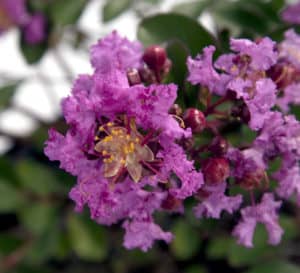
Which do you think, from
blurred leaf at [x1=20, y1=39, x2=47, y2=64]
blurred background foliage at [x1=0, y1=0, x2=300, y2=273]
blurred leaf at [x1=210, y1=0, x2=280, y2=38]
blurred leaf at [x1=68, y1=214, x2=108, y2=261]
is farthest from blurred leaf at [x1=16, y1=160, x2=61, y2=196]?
blurred leaf at [x1=210, y1=0, x2=280, y2=38]

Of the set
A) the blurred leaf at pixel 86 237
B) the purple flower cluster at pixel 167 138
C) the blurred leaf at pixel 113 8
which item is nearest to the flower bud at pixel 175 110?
the purple flower cluster at pixel 167 138

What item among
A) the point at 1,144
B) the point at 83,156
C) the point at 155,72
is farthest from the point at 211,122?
the point at 1,144

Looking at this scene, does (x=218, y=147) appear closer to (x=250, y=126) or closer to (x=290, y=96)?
(x=250, y=126)

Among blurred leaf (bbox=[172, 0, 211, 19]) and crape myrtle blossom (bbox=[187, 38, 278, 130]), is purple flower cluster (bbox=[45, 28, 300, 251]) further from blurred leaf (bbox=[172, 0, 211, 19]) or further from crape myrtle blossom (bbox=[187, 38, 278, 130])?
blurred leaf (bbox=[172, 0, 211, 19])

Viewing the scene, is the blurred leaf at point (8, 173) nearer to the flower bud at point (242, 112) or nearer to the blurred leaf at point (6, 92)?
the blurred leaf at point (6, 92)

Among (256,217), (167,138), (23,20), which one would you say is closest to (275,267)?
(256,217)

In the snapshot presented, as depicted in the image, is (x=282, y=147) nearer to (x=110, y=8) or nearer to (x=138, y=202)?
(x=138, y=202)
